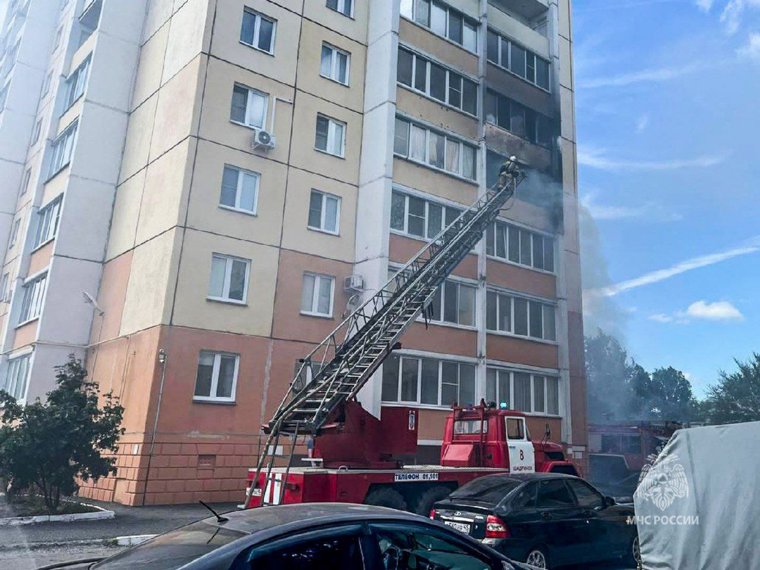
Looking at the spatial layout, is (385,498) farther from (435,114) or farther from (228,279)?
(435,114)

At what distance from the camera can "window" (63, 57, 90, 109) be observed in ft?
73.6

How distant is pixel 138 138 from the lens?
803 inches

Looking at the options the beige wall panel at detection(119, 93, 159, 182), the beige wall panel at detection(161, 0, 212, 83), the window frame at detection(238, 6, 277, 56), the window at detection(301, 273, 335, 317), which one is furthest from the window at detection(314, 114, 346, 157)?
the beige wall panel at detection(119, 93, 159, 182)

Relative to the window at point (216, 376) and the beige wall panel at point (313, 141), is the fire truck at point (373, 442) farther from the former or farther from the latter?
the beige wall panel at point (313, 141)

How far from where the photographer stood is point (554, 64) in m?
27.3

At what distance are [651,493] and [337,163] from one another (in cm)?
1649

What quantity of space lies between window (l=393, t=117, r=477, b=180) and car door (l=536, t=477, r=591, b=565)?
47.4ft

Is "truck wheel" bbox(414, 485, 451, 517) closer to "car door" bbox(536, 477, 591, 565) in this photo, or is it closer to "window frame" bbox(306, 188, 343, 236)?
"car door" bbox(536, 477, 591, 565)

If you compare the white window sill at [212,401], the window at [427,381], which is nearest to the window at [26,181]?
the white window sill at [212,401]

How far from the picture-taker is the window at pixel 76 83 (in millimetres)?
22422

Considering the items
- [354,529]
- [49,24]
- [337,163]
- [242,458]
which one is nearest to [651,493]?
[354,529]

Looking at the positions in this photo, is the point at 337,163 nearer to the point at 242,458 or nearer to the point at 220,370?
the point at 220,370

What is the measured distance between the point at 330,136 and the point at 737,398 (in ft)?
122

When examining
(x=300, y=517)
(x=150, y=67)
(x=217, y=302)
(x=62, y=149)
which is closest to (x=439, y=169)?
(x=217, y=302)
